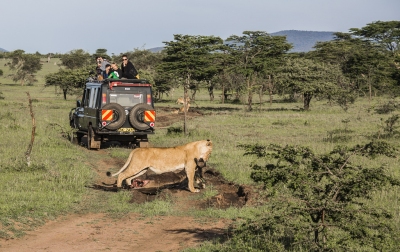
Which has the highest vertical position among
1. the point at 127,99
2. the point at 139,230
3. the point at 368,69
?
the point at 368,69

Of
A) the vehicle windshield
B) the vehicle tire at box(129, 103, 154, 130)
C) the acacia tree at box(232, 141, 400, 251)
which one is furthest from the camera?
Answer: the vehicle windshield

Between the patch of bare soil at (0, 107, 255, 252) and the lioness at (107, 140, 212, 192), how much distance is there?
1.13 ft

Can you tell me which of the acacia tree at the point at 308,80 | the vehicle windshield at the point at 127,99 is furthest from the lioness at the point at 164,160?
the acacia tree at the point at 308,80

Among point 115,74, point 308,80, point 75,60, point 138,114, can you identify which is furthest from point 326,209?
point 75,60

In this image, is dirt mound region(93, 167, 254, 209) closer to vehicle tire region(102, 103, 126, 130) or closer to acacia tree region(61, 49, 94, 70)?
vehicle tire region(102, 103, 126, 130)

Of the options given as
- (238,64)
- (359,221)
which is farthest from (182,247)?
(238,64)

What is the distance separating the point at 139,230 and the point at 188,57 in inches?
1287

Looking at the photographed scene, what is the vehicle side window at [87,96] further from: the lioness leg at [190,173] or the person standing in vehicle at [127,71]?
the lioness leg at [190,173]

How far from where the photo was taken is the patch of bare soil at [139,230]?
23.6 ft

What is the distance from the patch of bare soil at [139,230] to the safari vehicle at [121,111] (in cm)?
512

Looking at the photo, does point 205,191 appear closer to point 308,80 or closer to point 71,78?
point 308,80

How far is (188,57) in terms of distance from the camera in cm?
4003

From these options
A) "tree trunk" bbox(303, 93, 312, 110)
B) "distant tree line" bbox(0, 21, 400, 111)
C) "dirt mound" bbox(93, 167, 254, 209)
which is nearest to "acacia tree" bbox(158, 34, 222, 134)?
"distant tree line" bbox(0, 21, 400, 111)

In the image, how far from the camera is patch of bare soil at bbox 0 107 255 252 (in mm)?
7203
